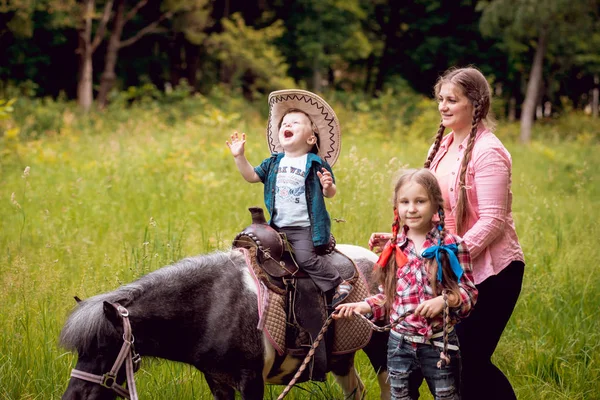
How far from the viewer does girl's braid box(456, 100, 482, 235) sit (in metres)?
3.44

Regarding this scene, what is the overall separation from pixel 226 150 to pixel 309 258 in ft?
25.5

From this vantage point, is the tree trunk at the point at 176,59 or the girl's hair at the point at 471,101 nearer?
the girl's hair at the point at 471,101

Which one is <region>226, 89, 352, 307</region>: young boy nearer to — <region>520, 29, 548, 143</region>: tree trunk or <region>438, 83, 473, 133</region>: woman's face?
<region>438, 83, 473, 133</region>: woman's face

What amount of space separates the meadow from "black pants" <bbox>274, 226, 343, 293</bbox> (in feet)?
1.57

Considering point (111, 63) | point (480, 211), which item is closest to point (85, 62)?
point (111, 63)

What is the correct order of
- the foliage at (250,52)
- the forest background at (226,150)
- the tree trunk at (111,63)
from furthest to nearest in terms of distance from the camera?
1. the foliage at (250,52)
2. the tree trunk at (111,63)
3. the forest background at (226,150)

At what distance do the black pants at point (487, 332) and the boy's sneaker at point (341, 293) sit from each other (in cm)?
65

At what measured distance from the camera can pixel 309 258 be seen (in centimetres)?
367

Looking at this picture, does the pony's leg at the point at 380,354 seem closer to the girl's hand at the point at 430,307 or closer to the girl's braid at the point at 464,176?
the girl's braid at the point at 464,176

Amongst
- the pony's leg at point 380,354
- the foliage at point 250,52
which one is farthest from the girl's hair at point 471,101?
the foliage at point 250,52

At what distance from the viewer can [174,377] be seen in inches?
169

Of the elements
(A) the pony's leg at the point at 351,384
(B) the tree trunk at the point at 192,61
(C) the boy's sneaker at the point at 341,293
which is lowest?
(A) the pony's leg at the point at 351,384

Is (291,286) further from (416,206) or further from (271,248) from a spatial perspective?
(416,206)

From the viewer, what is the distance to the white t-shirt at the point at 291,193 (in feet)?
12.0
